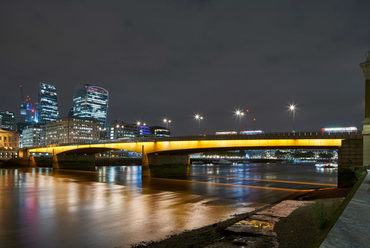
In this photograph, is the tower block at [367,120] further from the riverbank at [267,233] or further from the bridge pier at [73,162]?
the bridge pier at [73,162]

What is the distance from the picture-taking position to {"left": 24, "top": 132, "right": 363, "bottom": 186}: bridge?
118 ft

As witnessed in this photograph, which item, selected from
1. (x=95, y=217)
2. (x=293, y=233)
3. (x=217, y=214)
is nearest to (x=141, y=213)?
(x=95, y=217)

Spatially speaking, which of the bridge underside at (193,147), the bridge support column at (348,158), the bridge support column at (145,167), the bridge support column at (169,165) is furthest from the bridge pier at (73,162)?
the bridge support column at (348,158)

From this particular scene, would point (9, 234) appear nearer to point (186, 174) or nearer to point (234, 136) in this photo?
point (234, 136)

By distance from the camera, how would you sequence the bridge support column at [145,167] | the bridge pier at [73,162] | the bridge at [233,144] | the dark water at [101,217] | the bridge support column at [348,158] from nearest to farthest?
1. the dark water at [101,217]
2. the bridge support column at [348,158]
3. the bridge at [233,144]
4. the bridge support column at [145,167]
5. the bridge pier at [73,162]

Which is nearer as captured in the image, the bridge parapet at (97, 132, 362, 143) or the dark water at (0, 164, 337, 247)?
the dark water at (0, 164, 337, 247)

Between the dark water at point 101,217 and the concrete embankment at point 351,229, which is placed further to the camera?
the dark water at point 101,217

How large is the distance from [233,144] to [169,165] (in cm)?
2023

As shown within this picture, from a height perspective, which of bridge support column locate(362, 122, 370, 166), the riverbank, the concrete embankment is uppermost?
bridge support column locate(362, 122, 370, 166)

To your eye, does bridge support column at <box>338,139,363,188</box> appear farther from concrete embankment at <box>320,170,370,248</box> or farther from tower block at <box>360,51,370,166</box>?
concrete embankment at <box>320,170,370,248</box>

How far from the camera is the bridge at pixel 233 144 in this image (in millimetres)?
36031

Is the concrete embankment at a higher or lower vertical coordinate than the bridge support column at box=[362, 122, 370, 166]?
lower

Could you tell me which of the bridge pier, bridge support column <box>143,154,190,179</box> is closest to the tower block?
bridge support column <box>143,154,190,179</box>

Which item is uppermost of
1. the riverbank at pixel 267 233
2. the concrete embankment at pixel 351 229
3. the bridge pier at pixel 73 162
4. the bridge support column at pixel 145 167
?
the concrete embankment at pixel 351 229
